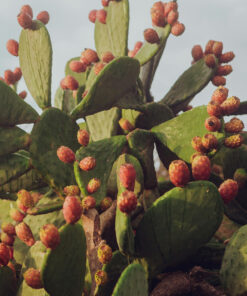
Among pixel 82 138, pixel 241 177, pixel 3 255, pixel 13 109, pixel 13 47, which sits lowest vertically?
pixel 3 255

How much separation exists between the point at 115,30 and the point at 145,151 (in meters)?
0.59

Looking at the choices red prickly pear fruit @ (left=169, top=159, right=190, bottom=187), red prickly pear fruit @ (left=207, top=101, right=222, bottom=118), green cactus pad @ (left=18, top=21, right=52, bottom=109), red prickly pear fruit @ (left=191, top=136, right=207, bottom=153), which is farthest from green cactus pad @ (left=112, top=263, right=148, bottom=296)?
green cactus pad @ (left=18, top=21, right=52, bottom=109)

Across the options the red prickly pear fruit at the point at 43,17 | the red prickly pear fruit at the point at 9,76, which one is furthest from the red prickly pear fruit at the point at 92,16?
the red prickly pear fruit at the point at 9,76

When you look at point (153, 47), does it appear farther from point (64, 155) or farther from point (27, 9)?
point (64, 155)

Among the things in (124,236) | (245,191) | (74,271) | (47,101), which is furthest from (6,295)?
(245,191)

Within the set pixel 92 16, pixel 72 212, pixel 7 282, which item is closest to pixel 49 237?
pixel 72 212

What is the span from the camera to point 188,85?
1.88 meters

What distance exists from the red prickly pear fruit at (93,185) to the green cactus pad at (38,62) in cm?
50

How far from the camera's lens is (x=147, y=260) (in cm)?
131

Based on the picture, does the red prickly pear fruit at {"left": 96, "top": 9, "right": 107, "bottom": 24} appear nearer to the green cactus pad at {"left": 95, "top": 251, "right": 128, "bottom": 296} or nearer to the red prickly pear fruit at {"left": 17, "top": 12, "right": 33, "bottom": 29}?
the red prickly pear fruit at {"left": 17, "top": 12, "right": 33, "bottom": 29}

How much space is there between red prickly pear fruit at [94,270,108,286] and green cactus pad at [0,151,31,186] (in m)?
0.51

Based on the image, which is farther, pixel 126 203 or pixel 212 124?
pixel 212 124

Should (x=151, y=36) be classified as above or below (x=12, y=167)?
above

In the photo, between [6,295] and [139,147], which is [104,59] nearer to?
[139,147]
